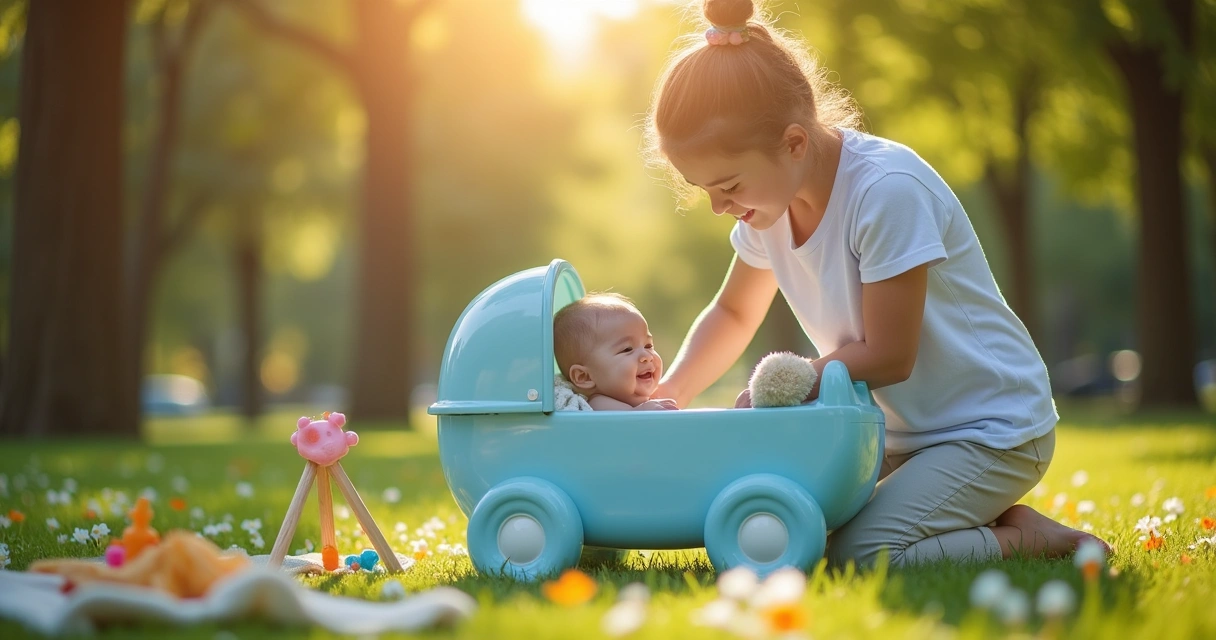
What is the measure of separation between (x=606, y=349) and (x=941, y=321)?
991 millimetres

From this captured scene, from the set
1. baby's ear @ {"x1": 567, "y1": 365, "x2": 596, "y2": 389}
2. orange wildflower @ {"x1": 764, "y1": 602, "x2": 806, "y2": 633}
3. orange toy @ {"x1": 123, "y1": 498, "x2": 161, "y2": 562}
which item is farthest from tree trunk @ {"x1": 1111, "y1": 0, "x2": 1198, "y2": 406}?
orange toy @ {"x1": 123, "y1": 498, "x2": 161, "y2": 562}

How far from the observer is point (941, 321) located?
3.18 metres

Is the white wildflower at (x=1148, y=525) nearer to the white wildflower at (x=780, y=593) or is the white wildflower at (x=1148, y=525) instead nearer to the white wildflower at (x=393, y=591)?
the white wildflower at (x=780, y=593)

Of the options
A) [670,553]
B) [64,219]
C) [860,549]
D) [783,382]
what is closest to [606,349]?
[783,382]

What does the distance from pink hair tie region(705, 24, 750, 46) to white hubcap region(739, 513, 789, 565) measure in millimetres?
1308

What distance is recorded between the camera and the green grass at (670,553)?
6.64 feet

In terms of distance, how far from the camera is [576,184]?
2206 cm

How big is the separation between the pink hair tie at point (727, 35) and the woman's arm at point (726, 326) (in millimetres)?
885

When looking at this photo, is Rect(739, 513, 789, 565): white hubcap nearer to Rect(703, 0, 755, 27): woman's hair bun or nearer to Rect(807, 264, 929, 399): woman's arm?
Rect(807, 264, 929, 399): woman's arm

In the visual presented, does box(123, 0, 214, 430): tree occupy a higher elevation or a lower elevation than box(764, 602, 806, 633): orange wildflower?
higher

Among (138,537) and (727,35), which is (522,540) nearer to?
(138,537)

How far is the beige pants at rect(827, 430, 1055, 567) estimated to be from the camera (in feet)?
9.95

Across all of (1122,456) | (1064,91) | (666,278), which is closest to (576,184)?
(666,278)

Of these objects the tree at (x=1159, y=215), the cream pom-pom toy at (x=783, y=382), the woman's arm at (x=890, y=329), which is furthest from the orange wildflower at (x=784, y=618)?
the tree at (x=1159, y=215)
